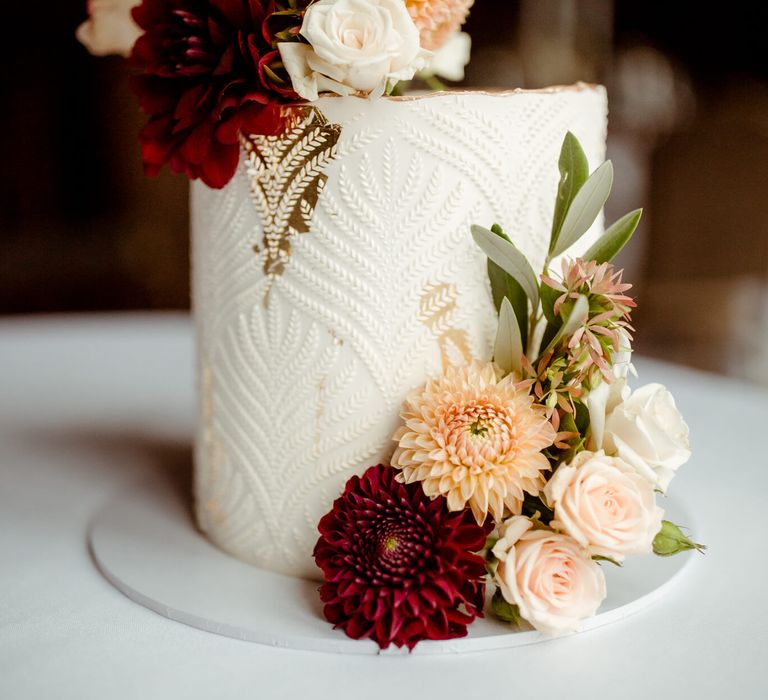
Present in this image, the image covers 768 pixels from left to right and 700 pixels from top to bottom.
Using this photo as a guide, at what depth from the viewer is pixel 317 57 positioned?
0.61 metres

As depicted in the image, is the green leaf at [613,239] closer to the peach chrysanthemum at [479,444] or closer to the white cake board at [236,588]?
the peach chrysanthemum at [479,444]

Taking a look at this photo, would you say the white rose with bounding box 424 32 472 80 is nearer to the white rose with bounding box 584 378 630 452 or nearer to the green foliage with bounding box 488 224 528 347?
the green foliage with bounding box 488 224 528 347

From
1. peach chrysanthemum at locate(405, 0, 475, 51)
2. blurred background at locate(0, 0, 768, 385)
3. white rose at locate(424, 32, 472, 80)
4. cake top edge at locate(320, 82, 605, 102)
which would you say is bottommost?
blurred background at locate(0, 0, 768, 385)

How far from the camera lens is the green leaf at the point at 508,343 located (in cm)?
65

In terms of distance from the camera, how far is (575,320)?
0.62m

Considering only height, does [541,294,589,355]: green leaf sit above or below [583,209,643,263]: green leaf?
below

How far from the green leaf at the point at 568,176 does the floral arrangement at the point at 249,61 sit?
0.40 ft

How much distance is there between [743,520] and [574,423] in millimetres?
284

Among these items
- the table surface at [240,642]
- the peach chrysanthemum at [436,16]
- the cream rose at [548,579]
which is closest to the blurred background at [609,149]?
the table surface at [240,642]

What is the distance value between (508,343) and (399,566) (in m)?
0.18

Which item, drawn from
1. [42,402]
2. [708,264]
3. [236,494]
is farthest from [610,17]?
[236,494]

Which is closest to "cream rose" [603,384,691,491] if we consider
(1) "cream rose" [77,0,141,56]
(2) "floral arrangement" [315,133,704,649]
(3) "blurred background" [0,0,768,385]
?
(2) "floral arrangement" [315,133,704,649]

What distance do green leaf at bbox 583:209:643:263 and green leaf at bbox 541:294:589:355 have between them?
5 centimetres

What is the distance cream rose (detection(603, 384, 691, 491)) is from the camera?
61 cm
